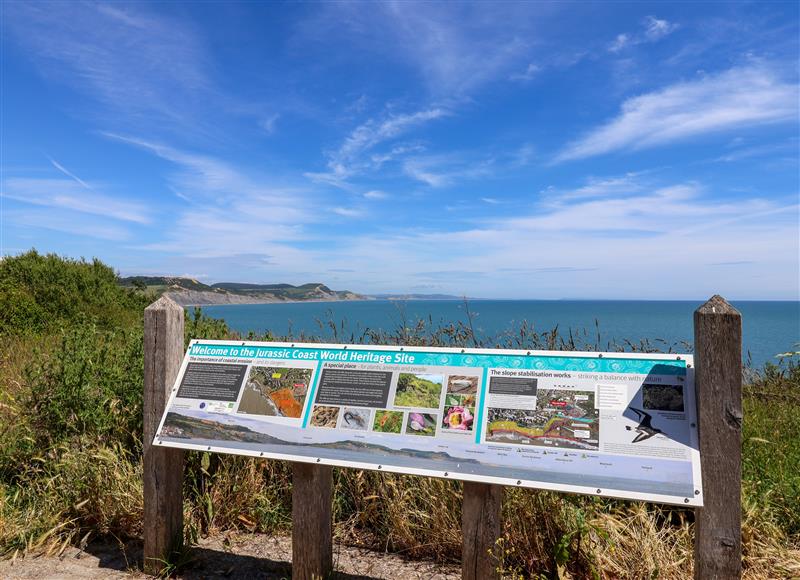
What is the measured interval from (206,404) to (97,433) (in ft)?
5.69

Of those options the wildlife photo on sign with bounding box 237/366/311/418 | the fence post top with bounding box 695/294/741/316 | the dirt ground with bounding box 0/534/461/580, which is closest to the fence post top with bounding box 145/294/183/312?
the wildlife photo on sign with bounding box 237/366/311/418

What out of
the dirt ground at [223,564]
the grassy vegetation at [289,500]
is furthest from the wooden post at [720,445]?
the dirt ground at [223,564]

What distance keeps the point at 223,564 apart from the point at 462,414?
2123mm

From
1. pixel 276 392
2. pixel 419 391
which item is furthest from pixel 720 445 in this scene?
pixel 276 392

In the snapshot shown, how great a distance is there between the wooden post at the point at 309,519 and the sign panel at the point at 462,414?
24 cm

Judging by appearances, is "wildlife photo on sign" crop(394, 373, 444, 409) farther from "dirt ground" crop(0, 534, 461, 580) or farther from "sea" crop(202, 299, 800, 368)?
"sea" crop(202, 299, 800, 368)

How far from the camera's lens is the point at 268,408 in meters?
3.34

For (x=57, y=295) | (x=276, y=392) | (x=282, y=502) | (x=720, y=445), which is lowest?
(x=282, y=502)

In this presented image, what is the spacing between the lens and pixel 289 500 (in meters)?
4.36

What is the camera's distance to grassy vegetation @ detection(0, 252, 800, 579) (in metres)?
3.37

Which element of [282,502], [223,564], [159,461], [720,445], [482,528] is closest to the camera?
[720,445]

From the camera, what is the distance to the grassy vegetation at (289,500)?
11.0 feet

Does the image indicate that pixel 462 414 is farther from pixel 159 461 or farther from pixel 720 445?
pixel 159 461

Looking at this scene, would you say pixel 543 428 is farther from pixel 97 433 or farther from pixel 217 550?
pixel 97 433
